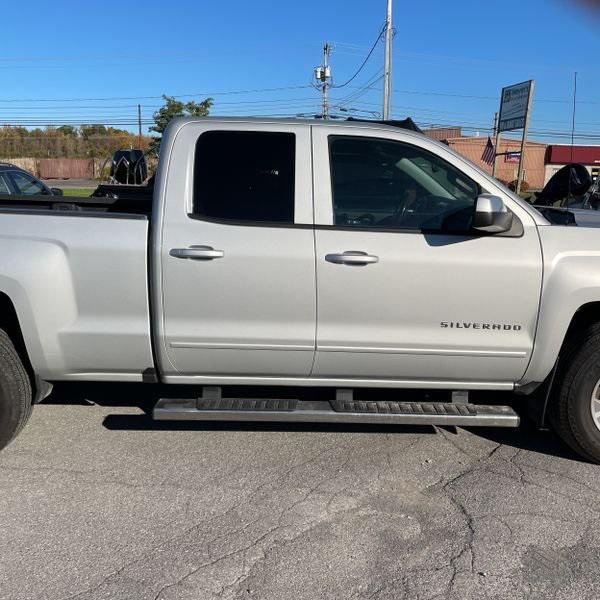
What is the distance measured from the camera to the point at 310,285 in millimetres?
3350

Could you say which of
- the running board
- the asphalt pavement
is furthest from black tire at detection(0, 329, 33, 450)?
Answer: the running board

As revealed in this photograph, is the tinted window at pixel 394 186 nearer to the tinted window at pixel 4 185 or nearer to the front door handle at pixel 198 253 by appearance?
the front door handle at pixel 198 253

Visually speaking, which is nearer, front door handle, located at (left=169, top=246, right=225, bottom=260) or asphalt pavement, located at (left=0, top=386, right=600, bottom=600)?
asphalt pavement, located at (left=0, top=386, right=600, bottom=600)

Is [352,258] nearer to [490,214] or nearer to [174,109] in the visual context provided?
[490,214]

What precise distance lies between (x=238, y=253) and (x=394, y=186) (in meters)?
1.02

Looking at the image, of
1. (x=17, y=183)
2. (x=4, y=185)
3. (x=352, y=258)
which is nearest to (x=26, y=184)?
(x=17, y=183)

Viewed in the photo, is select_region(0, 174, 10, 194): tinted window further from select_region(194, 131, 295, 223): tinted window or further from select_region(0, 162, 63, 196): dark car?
select_region(194, 131, 295, 223): tinted window

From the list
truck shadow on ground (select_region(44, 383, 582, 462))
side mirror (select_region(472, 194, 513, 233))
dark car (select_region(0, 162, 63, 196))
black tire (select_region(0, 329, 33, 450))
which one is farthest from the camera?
dark car (select_region(0, 162, 63, 196))

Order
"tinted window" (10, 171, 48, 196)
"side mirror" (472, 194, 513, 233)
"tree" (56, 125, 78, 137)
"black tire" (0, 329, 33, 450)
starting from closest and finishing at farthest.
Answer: "side mirror" (472, 194, 513, 233) < "black tire" (0, 329, 33, 450) < "tinted window" (10, 171, 48, 196) < "tree" (56, 125, 78, 137)

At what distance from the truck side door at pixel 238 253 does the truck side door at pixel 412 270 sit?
11cm

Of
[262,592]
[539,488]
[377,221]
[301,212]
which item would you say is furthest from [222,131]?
[539,488]

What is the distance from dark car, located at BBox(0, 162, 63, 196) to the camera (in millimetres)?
9516

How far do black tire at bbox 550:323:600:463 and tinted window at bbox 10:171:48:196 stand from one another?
30.1 feet

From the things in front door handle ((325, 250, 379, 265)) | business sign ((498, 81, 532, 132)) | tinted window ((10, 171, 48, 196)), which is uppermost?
business sign ((498, 81, 532, 132))
